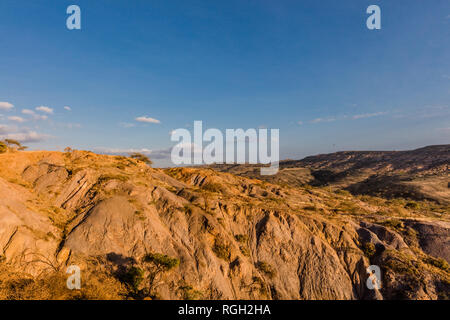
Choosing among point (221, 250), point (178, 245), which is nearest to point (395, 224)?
point (221, 250)

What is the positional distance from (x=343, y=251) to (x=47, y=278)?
30.1m

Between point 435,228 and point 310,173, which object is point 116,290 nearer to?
point 435,228

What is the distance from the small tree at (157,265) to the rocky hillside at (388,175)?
83.0 meters

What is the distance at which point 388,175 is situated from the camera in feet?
343

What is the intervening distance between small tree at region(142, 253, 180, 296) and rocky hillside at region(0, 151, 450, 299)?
9 centimetres

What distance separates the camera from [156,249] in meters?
20.4

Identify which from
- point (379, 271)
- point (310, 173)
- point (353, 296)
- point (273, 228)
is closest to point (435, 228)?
point (379, 271)

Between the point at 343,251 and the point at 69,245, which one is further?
the point at 343,251

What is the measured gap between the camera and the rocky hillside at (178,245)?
1678 cm

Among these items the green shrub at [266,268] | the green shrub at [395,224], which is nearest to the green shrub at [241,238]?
the green shrub at [266,268]

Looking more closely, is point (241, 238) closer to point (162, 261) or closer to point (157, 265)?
point (162, 261)

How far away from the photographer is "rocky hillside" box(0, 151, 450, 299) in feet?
55.1

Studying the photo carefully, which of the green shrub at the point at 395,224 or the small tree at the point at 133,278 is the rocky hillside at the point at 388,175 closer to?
the green shrub at the point at 395,224

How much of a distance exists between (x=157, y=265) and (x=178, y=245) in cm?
312
